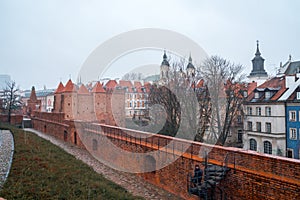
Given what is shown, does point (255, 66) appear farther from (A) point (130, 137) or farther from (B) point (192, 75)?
(A) point (130, 137)

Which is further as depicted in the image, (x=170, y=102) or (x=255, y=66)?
(x=255, y=66)

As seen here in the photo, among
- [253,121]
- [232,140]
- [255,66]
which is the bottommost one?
[232,140]

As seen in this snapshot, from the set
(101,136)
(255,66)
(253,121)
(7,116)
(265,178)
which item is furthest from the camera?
(255,66)

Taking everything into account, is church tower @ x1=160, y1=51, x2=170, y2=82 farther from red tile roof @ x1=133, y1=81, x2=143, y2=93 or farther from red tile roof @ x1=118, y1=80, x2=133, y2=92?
red tile roof @ x1=133, y1=81, x2=143, y2=93

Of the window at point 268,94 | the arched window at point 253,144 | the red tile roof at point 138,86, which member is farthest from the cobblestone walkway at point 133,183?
the red tile roof at point 138,86

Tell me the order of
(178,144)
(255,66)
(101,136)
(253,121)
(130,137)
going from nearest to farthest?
(178,144) < (130,137) < (101,136) < (253,121) < (255,66)

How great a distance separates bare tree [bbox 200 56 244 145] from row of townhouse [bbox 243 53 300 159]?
5008mm

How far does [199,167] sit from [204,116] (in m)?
10.1

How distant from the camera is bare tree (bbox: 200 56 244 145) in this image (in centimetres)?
1698

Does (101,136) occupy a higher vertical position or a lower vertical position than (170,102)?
lower

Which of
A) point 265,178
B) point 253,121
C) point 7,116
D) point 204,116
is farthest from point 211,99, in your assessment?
point 7,116

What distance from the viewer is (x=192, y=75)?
17.9 meters

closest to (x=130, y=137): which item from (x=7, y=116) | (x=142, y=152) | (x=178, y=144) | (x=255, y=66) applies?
(x=142, y=152)

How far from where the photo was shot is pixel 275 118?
22016 millimetres
